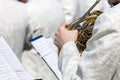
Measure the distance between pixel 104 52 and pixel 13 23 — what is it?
36.6 inches

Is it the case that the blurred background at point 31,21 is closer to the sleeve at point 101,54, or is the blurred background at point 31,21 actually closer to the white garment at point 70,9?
the white garment at point 70,9

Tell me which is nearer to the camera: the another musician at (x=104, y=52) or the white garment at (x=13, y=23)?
the another musician at (x=104, y=52)

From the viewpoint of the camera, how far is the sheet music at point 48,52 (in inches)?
47.6

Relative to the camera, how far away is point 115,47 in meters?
0.72

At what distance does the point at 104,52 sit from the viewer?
0.73 m

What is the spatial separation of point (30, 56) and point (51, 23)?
0.65 feet

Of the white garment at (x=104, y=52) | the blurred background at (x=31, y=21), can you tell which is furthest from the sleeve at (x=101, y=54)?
the blurred background at (x=31, y=21)

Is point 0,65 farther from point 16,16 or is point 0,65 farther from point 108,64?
point 16,16

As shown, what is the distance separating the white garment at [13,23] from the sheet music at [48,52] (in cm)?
34

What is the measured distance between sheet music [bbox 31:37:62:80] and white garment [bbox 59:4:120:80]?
40 centimetres

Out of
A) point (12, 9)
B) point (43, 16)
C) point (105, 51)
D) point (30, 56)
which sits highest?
point (105, 51)

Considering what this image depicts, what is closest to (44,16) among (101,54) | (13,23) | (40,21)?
(40,21)

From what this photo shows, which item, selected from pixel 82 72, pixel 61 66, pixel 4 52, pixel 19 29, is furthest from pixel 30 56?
pixel 82 72

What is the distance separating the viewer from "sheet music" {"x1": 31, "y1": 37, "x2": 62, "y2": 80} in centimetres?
121
